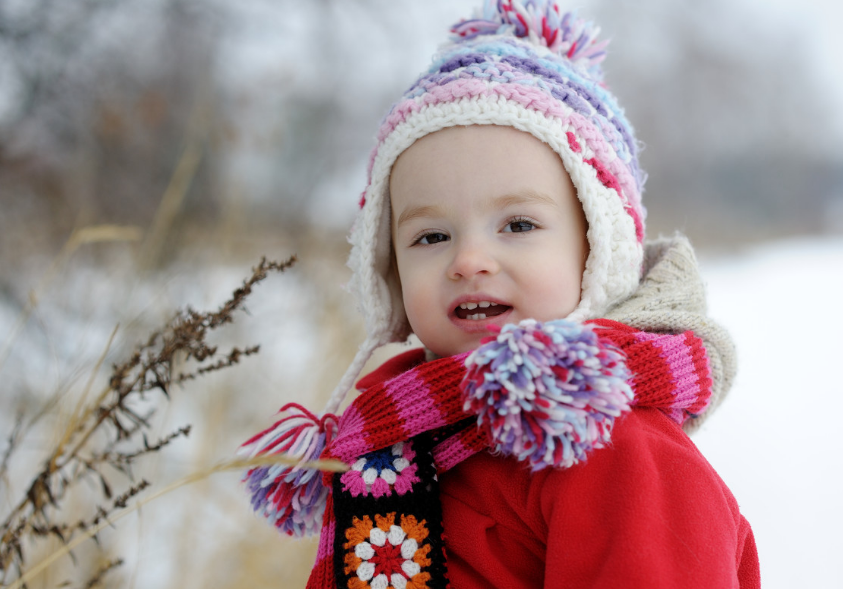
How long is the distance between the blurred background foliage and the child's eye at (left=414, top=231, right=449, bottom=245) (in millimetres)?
520

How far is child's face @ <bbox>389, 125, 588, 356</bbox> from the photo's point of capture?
1.12 m

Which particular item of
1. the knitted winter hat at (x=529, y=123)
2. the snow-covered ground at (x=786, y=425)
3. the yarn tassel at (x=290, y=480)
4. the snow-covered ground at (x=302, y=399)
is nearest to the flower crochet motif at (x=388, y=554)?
the yarn tassel at (x=290, y=480)

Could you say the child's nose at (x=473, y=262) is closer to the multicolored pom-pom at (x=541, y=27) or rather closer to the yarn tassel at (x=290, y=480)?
the yarn tassel at (x=290, y=480)

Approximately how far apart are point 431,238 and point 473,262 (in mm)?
157

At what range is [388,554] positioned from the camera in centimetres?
102

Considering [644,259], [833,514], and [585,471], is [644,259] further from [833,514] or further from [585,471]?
[833,514]

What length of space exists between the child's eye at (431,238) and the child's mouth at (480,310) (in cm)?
14

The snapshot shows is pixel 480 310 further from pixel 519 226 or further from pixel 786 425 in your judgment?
pixel 786 425

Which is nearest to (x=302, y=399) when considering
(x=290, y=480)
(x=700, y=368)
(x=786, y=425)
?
(x=290, y=480)

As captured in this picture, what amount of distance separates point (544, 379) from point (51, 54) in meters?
2.99

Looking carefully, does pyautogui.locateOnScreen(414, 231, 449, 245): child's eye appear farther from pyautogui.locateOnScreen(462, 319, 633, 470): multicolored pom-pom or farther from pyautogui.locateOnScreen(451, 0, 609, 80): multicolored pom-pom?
pyautogui.locateOnScreen(451, 0, 609, 80): multicolored pom-pom

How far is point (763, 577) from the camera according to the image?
229 centimetres

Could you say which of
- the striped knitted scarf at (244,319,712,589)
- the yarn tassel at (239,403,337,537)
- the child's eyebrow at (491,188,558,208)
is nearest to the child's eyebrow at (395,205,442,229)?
the child's eyebrow at (491,188,558,208)

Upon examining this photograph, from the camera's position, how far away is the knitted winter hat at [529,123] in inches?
46.1
